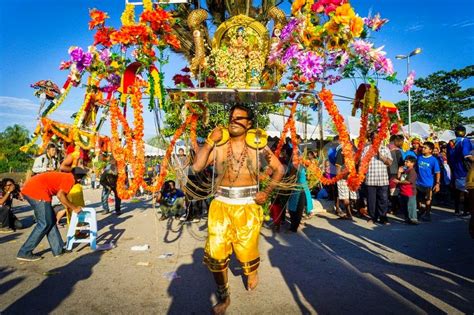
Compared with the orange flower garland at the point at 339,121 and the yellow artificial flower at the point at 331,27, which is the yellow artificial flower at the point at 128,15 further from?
the orange flower garland at the point at 339,121

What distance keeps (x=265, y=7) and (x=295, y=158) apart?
4.19 m

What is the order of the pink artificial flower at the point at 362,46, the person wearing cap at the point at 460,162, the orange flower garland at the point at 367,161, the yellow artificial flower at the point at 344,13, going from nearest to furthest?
the yellow artificial flower at the point at 344,13, the pink artificial flower at the point at 362,46, the orange flower garland at the point at 367,161, the person wearing cap at the point at 460,162

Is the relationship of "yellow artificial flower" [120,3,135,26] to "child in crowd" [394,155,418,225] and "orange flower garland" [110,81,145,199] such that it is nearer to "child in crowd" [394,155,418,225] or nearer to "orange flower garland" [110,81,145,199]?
"orange flower garland" [110,81,145,199]

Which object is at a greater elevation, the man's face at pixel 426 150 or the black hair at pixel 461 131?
the black hair at pixel 461 131

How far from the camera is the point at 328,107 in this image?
12.7ft

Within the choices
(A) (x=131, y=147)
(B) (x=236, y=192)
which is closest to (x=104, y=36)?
(A) (x=131, y=147)

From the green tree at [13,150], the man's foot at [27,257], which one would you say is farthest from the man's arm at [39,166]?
the green tree at [13,150]

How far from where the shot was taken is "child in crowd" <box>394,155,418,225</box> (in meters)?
7.49

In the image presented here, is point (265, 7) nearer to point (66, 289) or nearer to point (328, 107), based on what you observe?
point (328, 107)

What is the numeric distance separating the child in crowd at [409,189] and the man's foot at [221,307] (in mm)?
5741

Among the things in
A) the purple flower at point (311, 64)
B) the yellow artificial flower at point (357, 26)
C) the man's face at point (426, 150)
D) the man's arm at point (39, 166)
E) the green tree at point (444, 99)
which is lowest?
the man's arm at point (39, 166)

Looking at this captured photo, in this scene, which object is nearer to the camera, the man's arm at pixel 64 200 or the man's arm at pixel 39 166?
the man's arm at pixel 64 200

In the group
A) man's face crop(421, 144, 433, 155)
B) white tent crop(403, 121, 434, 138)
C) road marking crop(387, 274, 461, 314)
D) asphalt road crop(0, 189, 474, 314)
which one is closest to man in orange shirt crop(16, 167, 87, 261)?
asphalt road crop(0, 189, 474, 314)

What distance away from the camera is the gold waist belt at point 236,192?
3613 mm
